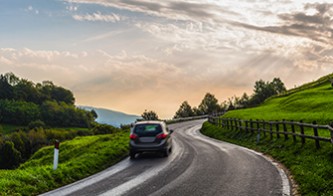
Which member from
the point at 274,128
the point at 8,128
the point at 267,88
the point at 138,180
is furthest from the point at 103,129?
the point at 8,128

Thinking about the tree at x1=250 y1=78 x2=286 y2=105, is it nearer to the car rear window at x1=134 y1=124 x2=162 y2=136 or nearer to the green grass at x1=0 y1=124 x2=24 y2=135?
the green grass at x1=0 y1=124 x2=24 y2=135

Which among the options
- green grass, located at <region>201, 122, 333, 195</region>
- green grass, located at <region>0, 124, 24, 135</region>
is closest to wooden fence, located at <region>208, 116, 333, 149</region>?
green grass, located at <region>201, 122, 333, 195</region>

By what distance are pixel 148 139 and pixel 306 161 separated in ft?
23.8

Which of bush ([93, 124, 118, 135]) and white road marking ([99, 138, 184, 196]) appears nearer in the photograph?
white road marking ([99, 138, 184, 196])

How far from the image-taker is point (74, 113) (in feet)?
620

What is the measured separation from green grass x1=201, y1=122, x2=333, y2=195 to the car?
5388 mm

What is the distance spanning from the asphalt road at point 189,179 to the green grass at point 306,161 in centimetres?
55

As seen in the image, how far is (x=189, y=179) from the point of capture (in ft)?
39.8

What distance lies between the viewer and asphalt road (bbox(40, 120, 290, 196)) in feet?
34.1

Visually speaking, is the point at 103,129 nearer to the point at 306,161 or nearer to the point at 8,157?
the point at 8,157

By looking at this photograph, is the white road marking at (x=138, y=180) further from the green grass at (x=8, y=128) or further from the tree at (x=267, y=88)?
the green grass at (x=8, y=128)

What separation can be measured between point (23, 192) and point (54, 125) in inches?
7248

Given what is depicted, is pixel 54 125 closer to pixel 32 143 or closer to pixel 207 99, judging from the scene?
pixel 32 143

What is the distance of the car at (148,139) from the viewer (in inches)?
713
